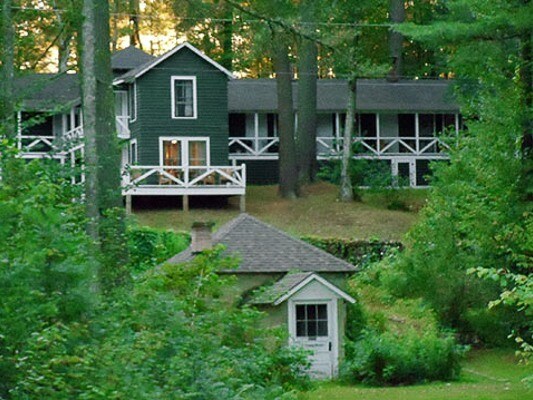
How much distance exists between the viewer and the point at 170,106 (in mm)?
48281

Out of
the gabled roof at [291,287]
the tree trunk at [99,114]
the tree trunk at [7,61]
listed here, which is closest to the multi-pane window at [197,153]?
the gabled roof at [291,287]

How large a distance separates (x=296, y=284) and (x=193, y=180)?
19.2 m

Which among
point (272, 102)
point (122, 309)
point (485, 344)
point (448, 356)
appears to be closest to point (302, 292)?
point (448, 356)

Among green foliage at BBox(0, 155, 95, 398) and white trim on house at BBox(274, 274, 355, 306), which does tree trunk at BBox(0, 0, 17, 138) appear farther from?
white trim on house at BBox(274, 274, 355, 306)

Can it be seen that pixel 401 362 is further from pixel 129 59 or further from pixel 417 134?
pixel 417 134

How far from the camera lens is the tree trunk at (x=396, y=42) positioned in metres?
49.2

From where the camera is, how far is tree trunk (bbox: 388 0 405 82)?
49.2m

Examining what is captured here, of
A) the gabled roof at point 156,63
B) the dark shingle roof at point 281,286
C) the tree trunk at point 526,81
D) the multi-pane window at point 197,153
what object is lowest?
the dark shingle roof at point 281,286

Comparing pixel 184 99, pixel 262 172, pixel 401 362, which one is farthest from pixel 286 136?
pixel 401 362

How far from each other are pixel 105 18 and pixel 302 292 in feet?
23.9

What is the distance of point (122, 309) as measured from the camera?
1227 centimetres

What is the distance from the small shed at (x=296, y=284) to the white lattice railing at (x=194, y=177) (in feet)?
55.2

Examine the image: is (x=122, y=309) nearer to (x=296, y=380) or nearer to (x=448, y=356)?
(x=296, y=380)

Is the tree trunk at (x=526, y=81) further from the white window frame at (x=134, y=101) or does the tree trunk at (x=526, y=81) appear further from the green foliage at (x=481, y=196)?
the white window frame at (x=134, y=101)
